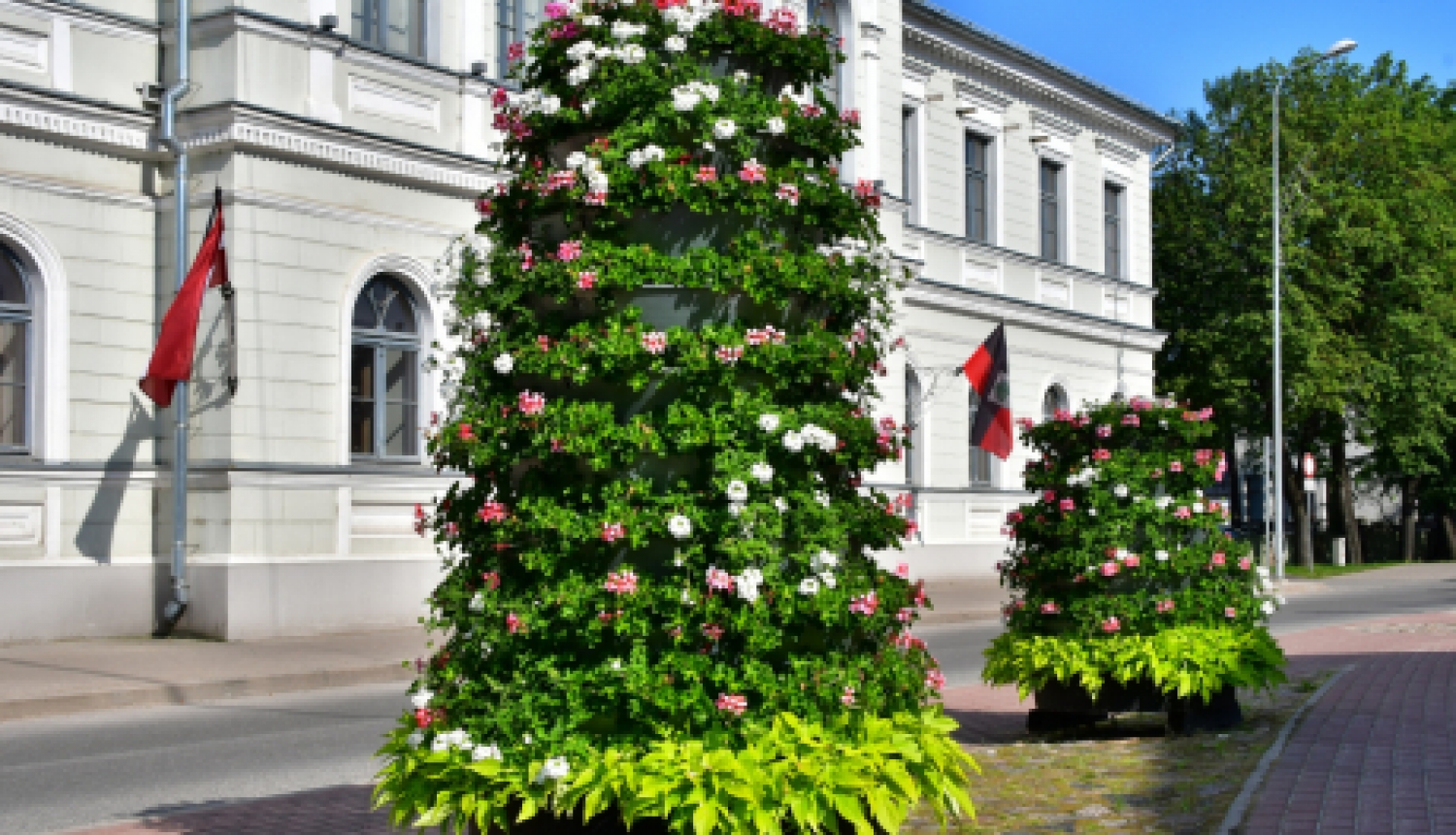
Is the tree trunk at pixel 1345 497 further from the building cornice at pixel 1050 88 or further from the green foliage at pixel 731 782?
the green foliage at pixel 731 782

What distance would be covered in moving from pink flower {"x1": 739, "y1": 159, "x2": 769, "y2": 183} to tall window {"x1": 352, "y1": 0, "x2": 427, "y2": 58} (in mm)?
14938

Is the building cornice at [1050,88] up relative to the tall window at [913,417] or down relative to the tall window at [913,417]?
up

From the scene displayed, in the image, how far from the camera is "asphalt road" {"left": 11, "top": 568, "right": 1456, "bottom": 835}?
8.30 metres

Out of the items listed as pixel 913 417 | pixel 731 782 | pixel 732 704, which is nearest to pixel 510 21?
pixel 913 417

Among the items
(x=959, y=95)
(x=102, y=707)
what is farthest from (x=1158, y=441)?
(x=959, y=95)

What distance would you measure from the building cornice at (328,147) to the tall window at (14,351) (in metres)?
2.31

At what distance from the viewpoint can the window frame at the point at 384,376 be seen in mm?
18844

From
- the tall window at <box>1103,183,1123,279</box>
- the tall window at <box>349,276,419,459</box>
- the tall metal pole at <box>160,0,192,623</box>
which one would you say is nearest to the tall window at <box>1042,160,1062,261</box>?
the tall window at <box>1103,183,1123,279</box>

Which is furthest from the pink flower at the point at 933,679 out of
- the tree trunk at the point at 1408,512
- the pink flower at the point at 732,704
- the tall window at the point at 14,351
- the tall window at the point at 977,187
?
the tree trunk at the point at 1408,512

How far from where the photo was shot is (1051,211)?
34531 mm

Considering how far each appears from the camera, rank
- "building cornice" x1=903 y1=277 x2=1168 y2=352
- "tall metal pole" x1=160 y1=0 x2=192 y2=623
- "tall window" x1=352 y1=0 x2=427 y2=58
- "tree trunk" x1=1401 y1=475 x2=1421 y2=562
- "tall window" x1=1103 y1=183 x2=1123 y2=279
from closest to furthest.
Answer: "tall metal pole" x1=160 y1=0 x2=192 y2=623
"tall window" x1=352 y1=0 x2=427 y2=58
"building cornice" x1=903 y1=277 x2=1168 y2=352
"tall window" x1=1103 y1=183 x2=1123 y2=279
"tree trunk" x1=1401 y1=475 x2=1421 y2=562

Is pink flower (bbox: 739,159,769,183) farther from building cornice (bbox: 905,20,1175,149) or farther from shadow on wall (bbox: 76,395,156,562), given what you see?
building cornice (bbox: 905,20,1175,149)

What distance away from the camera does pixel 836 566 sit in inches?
204

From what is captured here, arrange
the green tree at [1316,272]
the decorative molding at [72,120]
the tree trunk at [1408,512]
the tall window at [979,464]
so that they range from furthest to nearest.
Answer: the tree trunk at [1408,512] → the green tree at [1316,272] → the tall window at [979,464] → the decorative molding at [72,120]
